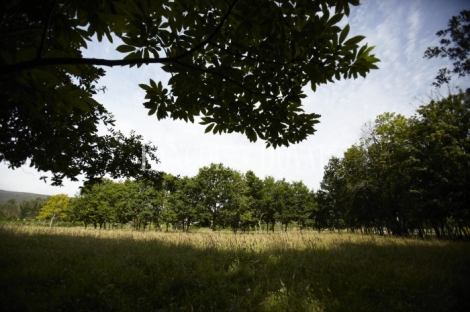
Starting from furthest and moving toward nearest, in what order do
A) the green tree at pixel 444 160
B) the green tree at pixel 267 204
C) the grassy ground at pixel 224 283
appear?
the green tree at pixel 267 204 < the green tree at pixel 444 160 < the grassy ground at pixel 224 283

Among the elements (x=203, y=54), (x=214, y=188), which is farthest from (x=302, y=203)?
(x=203, y=54)

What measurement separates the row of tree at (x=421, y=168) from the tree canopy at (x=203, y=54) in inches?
842

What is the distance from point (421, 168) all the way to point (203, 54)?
2298 cm

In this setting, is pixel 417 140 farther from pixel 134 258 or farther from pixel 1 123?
pixel 1 123

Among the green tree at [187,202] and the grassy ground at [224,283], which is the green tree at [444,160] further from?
the green tree at [187,202]

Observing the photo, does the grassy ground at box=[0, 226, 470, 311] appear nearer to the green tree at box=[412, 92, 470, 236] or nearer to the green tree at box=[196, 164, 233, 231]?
the green tree at box=[412, 92, 470, 236]

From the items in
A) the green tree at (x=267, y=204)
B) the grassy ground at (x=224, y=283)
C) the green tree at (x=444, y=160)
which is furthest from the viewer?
the green tree at (x=267, y=204)

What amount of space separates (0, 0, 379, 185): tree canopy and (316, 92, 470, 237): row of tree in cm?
2139

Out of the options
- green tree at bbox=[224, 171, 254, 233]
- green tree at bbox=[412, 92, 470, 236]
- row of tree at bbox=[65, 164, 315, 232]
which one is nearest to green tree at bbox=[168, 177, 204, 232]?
row of tree at bbox=[65, 164, 315, 232]

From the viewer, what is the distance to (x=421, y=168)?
60.7 ft

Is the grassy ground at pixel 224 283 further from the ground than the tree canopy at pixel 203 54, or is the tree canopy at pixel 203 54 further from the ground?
the tree canopy at pixel 203 54

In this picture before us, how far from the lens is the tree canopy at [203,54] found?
1.25 meters

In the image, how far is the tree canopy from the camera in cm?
125

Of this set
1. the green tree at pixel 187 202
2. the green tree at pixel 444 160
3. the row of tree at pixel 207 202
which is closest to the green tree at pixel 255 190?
the row of tree at pixel 207 202
